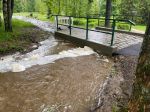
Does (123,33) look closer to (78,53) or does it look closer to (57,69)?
(78,53)

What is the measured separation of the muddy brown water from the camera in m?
4.09

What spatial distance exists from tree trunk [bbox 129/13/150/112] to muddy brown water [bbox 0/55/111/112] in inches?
72.5

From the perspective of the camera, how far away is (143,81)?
218 centimetres

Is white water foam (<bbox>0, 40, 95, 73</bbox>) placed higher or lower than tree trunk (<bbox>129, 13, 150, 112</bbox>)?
lower

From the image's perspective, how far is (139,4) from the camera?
2456 centimetres

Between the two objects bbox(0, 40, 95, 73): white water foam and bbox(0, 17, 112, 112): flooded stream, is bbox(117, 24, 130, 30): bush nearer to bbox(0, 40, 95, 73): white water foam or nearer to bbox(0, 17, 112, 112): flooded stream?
bbox(0, 40, 95, 73): white water foam

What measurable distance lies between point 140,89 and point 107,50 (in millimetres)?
5391

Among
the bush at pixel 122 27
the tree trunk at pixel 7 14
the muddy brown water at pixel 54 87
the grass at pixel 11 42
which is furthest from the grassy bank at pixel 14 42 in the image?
the bush at pixel 122 27

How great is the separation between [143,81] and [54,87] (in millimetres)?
3018

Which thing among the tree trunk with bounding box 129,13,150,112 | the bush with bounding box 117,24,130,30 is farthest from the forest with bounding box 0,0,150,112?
the bush with bounding box 117,24,130,30

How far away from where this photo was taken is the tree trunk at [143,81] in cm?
213

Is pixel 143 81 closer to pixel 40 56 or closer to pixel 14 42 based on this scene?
pixel 40 56

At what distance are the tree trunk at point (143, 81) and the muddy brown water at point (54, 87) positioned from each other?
184 cm

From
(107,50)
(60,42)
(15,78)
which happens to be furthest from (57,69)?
(60,42)
